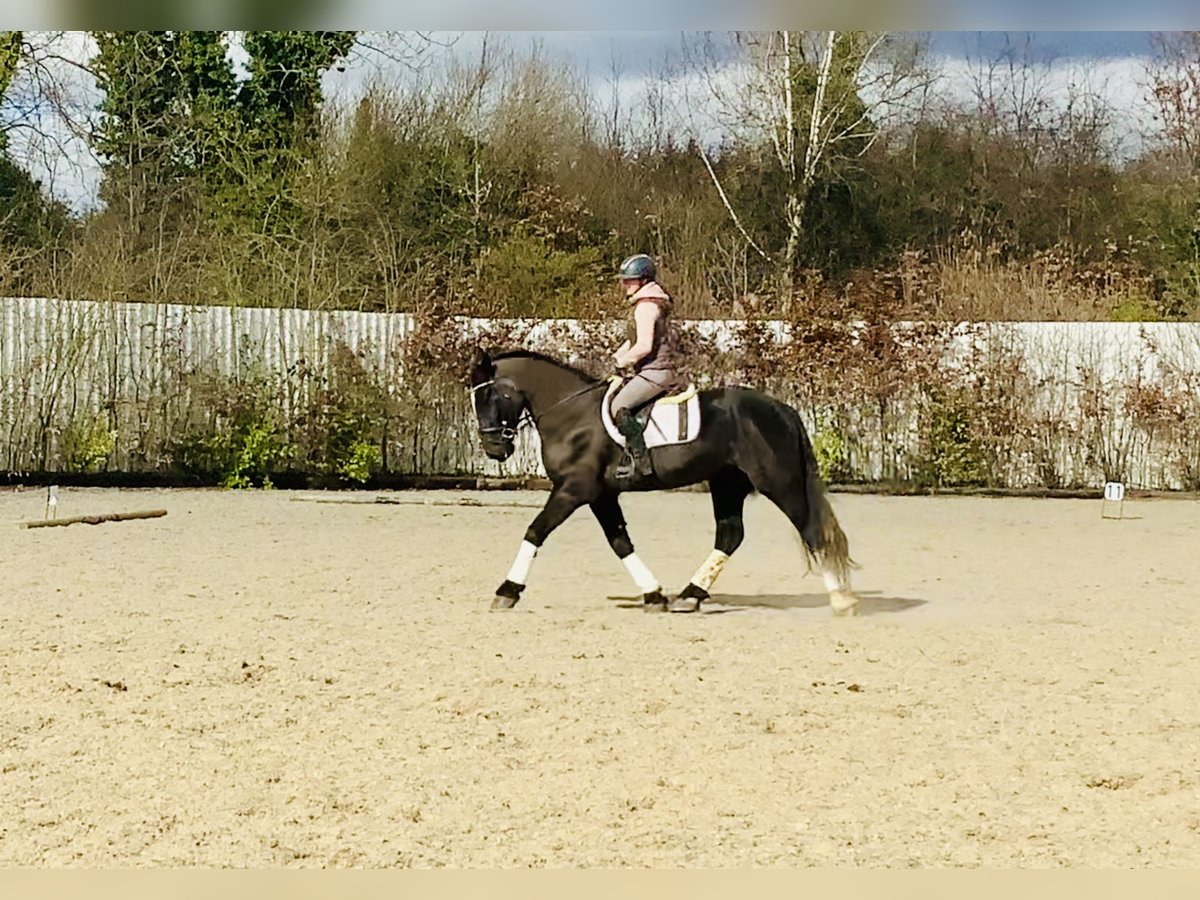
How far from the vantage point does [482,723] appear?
204 inches

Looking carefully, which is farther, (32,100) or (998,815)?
(32,100)

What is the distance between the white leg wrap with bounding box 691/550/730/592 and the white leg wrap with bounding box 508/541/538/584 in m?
0.82

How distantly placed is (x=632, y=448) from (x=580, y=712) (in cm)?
217

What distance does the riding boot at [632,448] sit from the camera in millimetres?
7262

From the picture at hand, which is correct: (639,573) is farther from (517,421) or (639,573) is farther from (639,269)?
(639,269)

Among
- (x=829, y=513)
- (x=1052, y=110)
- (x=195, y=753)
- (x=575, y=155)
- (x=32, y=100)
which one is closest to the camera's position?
(x=195, y=753)

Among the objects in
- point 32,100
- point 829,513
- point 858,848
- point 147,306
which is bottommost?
point 858,848

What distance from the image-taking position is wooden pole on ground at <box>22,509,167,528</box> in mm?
10677

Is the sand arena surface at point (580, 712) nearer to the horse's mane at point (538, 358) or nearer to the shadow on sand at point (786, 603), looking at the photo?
the shadow on sand at point (786, 603)

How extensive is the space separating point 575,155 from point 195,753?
51.5ft

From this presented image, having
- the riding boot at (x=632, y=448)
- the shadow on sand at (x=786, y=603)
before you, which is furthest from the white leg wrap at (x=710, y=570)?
the riding boot at (x=632, y=448)

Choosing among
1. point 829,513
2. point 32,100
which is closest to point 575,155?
point 32,100

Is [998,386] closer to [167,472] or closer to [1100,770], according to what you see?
[167,472]

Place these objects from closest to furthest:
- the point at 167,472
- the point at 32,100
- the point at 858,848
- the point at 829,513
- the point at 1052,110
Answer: the point at 858,848
the point at 829,513
the point at 167,472
the point at 32,100
the point at 1052,110
